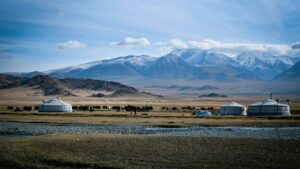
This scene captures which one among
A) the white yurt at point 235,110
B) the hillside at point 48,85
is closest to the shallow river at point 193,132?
the white yurt at point 235,110

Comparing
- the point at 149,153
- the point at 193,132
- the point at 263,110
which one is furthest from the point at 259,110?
the point at 149,153

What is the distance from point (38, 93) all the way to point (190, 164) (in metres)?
153

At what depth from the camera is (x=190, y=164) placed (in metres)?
16.4

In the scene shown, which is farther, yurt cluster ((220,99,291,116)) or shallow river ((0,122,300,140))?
yurt cluster ((220,99,291,116))

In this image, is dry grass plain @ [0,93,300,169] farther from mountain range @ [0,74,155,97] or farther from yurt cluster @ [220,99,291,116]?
mountain range @ [0,74,155,97]

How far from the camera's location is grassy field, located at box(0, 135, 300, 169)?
54.5 ft

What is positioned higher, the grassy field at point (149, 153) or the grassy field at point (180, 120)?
the grassy field at point (180, 120)

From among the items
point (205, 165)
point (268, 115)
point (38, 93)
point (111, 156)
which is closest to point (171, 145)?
point (111, 156)

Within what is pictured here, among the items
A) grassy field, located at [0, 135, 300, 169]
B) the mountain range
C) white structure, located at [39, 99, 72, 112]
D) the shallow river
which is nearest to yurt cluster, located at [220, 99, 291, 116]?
the shallow river

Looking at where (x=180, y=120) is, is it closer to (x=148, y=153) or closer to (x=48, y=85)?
(x=148, y=153)

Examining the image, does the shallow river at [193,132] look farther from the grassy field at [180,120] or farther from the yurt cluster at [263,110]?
the yurt cluster at [263,110]

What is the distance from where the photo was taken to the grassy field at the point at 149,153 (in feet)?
54.5

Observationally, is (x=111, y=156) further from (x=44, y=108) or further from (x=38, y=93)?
(x=38, y=93)

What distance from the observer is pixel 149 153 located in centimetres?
1903
